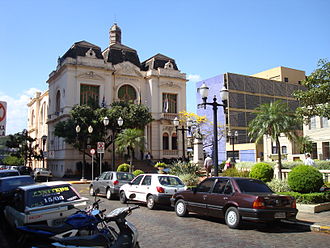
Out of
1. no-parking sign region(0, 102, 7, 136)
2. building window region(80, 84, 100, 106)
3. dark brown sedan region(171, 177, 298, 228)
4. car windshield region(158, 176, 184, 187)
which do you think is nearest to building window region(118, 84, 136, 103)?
building window region(80, 84, 100, 106)

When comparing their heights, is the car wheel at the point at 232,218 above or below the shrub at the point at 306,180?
below

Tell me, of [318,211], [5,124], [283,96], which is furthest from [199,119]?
[5,124]

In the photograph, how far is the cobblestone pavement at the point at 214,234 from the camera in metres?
7.51

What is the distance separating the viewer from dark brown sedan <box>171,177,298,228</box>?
8688mm

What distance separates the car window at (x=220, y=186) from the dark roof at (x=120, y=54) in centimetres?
3834

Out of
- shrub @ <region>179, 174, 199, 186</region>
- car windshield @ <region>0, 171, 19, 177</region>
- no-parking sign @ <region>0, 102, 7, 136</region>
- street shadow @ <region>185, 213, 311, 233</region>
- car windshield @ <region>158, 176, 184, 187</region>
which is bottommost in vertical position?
street shadow @ <region>185, 213, 311, 233</region>

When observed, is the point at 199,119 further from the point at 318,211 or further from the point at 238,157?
the point at 318,211

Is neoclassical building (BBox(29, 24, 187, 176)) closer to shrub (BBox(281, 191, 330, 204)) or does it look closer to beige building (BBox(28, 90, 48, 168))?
beige building (BBox(28, 90, 48, 168))

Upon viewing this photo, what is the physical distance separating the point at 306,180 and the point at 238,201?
4.88 meters

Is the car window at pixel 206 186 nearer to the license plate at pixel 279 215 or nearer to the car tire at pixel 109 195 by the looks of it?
the license plate at pixel 279 215

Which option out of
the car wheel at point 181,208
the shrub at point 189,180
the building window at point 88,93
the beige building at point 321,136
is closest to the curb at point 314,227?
the car wheel at point 181,208

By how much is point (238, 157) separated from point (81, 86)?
33604 mm

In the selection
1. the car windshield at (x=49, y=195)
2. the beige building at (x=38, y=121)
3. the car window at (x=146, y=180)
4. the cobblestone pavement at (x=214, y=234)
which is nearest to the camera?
the cobblestone pavement at (x=214, y=234)

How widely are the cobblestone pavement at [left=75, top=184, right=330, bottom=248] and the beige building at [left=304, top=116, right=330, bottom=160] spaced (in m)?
33.7
